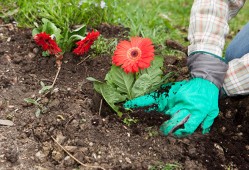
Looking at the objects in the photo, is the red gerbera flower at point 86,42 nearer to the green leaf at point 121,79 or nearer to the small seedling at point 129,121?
the green leaf at point 121,79

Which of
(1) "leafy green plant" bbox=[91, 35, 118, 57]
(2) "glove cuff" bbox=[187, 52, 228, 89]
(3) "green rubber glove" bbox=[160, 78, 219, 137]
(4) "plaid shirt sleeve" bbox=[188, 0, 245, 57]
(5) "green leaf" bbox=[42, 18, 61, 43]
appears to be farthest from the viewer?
(1) "leafy green plant" bbox=[91, 35, 118, 57]

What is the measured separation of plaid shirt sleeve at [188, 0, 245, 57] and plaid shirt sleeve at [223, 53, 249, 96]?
0.12 meters

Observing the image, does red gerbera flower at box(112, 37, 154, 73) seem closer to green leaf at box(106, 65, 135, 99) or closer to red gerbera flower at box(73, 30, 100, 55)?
green leaf at box(106, 65, 135, 99)

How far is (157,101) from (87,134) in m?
0.48

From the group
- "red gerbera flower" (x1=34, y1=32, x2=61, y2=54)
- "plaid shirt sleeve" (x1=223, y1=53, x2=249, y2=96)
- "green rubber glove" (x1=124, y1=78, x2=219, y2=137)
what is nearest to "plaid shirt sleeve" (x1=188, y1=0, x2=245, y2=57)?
"plaid shirt sleeve" (x1=223, y1=53, x2=249, y2=96)

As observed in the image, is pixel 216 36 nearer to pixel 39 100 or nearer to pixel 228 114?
pixel 228 114

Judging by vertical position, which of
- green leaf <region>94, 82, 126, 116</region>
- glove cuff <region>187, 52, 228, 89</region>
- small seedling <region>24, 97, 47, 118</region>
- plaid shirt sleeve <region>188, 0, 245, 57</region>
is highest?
plaid shirt sleeve <region>188, 0, 245, 57</region>

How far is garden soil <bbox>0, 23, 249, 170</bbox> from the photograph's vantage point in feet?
6.62

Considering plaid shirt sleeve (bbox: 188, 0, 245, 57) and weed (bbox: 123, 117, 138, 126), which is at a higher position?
plaid shirt sleeve (bbox: 188, 0, 245, 57)

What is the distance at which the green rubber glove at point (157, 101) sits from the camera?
2.35m

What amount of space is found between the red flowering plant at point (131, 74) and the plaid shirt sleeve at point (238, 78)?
0.39m

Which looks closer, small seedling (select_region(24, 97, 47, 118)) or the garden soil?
the garden soil

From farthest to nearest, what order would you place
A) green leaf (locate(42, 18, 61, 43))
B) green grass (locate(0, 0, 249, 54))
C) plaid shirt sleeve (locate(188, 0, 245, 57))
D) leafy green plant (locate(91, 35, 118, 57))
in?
1. green grass (locate(0, 0, 249, 54))
2. leafy green plant (locate(91, 35, 118, 57))
3. green leaf (locate(42, 18, 61, 43))
4. plaid shirt sleeve (locate(188, 0, 245, 57))

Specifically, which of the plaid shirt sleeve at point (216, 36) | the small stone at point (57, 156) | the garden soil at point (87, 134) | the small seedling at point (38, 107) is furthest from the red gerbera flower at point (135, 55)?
the small stone at point (57, 156)
